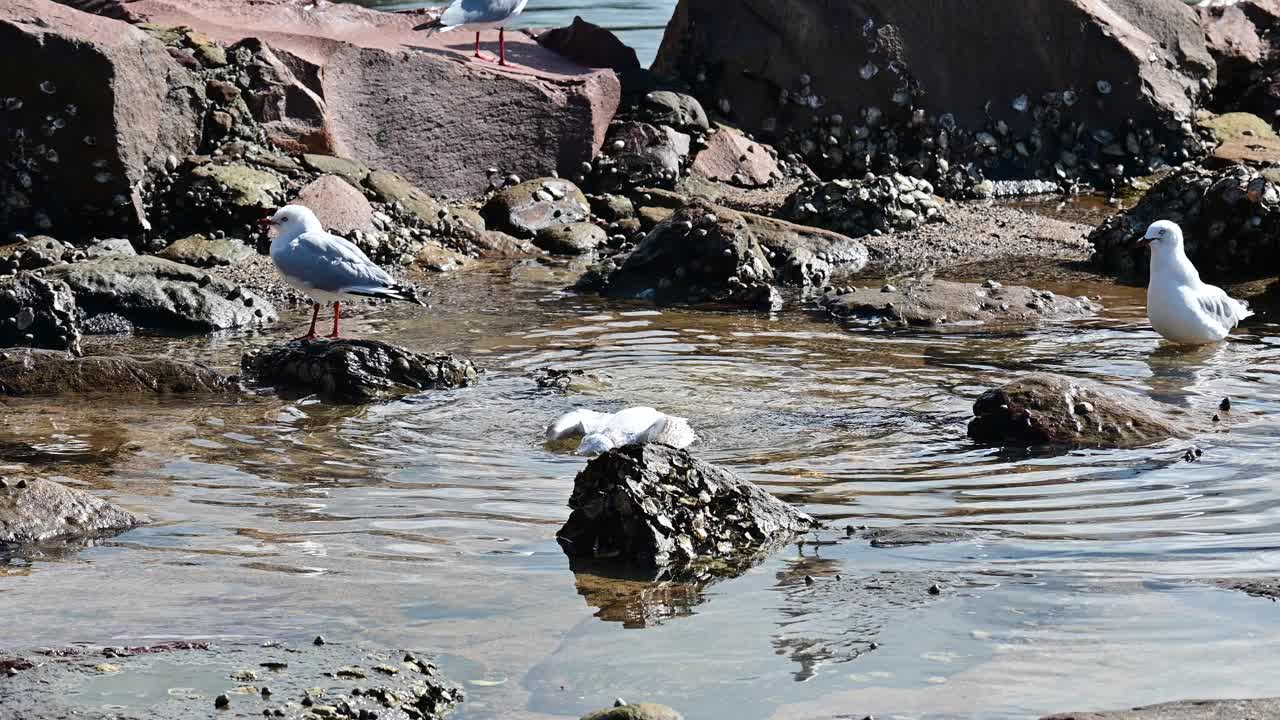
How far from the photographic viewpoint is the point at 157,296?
9.95 meters

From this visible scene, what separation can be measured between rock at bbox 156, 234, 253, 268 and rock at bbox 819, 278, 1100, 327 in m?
4.19

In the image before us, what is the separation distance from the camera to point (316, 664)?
405 cm

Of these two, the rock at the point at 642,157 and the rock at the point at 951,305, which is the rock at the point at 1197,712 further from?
the rock at the point at 642,157

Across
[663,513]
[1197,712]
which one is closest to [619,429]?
[663,513]

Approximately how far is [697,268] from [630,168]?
3175 mm

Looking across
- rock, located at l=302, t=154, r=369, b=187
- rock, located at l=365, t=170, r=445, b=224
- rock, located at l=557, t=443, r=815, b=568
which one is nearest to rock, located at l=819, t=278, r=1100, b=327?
rock, located at l=365, t=170, r=445, b=224

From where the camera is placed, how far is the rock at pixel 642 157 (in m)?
14.0

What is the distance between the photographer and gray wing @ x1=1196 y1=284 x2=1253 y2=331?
9.43 m

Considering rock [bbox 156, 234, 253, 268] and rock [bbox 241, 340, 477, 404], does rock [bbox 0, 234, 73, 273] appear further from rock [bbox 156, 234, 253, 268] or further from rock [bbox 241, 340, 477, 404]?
rock [bbox 241, 340, 477, 404]

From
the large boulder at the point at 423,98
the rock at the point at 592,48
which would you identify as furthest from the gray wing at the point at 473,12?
the rock at the point at 592,48

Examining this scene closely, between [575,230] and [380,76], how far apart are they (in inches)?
87.1

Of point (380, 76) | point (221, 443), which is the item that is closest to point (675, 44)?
point (380, 76)

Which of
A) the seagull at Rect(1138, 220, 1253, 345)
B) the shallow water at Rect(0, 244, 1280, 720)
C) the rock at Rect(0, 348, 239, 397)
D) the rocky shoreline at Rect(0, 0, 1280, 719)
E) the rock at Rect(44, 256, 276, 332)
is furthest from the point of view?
the rock at Rect(44, 256, 276, 332)

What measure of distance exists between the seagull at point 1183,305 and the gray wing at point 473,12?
6471mm
